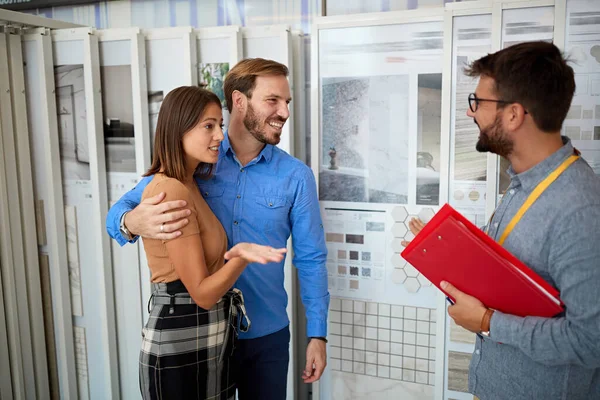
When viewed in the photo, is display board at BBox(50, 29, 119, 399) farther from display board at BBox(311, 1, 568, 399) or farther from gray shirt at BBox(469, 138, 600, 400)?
gray shirt at BBox(469, 138, 600, 400)

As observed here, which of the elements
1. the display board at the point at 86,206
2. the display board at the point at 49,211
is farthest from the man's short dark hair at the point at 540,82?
the display board at the point at 49,211

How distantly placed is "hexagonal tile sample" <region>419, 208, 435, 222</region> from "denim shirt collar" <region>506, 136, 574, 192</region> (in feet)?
2.88

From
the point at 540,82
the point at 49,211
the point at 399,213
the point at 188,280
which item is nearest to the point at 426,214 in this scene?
the point at 399,213

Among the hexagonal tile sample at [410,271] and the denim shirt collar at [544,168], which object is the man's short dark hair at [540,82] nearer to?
the denim shirt collar at [544,168]

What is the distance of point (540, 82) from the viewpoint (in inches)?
54.7

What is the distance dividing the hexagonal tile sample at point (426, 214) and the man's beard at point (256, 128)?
770 mm

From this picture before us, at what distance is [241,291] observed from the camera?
1.95 metres

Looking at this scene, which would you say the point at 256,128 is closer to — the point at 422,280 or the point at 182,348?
the point at 182,348

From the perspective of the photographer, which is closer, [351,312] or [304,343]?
[351,312]

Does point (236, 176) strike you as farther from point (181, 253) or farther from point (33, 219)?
point (33, 219)

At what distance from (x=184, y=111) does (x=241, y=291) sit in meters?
0.68

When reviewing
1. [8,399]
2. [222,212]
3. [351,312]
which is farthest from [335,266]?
[8,399]

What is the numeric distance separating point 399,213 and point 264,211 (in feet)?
2.34

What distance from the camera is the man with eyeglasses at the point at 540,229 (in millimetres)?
1271
